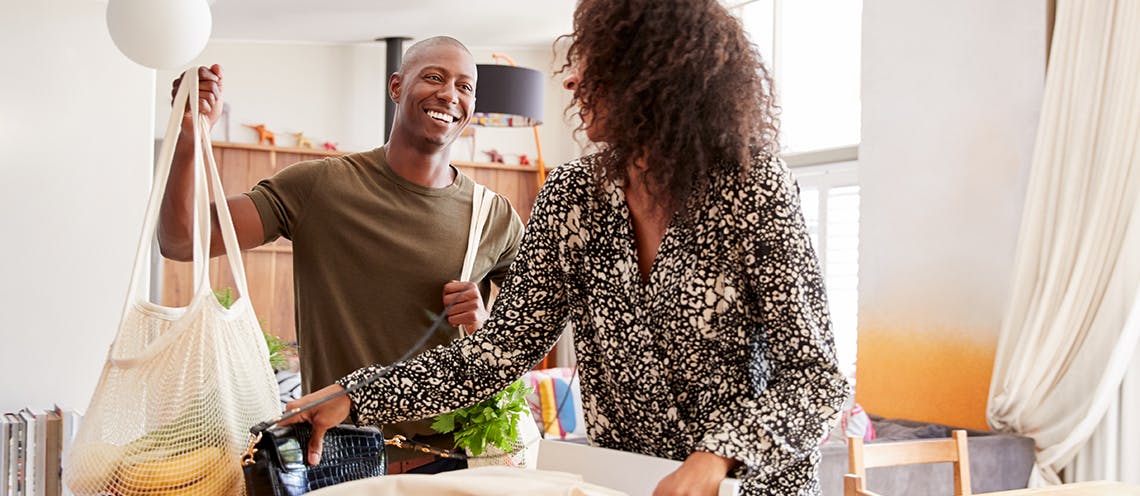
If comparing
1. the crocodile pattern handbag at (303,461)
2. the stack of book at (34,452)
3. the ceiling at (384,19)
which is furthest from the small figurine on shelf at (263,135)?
the crocodile pattern handbag at (303,461)

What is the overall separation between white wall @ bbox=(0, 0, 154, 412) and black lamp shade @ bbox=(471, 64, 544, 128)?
3.11 metres

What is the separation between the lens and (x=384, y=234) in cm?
225

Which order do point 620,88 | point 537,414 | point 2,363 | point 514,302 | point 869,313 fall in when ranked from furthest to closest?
point 537,414
point 869,313
point 2,363
point 514,302
point 620,88

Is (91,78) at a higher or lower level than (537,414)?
higher

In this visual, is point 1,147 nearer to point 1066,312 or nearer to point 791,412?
point 791,412

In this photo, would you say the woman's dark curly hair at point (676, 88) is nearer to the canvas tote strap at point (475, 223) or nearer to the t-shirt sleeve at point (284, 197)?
the canvas tote strap at point (475, 223)

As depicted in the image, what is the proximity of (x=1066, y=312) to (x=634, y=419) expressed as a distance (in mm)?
3810

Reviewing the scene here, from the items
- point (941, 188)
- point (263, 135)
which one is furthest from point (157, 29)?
point (263, 135)

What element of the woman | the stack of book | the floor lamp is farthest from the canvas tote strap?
the floor lamp

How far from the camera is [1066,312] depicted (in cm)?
476

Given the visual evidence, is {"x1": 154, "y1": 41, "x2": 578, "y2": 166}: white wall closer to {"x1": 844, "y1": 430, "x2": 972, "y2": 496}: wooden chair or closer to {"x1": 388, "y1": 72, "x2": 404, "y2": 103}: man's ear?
{"x1": 844, "y1": 430, "x2": 972, "y2": 496}: wooden chair

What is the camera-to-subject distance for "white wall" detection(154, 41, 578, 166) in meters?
9.16

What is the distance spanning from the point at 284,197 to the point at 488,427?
65cm

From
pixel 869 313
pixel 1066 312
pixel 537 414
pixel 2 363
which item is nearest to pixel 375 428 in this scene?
pixel 2 363
